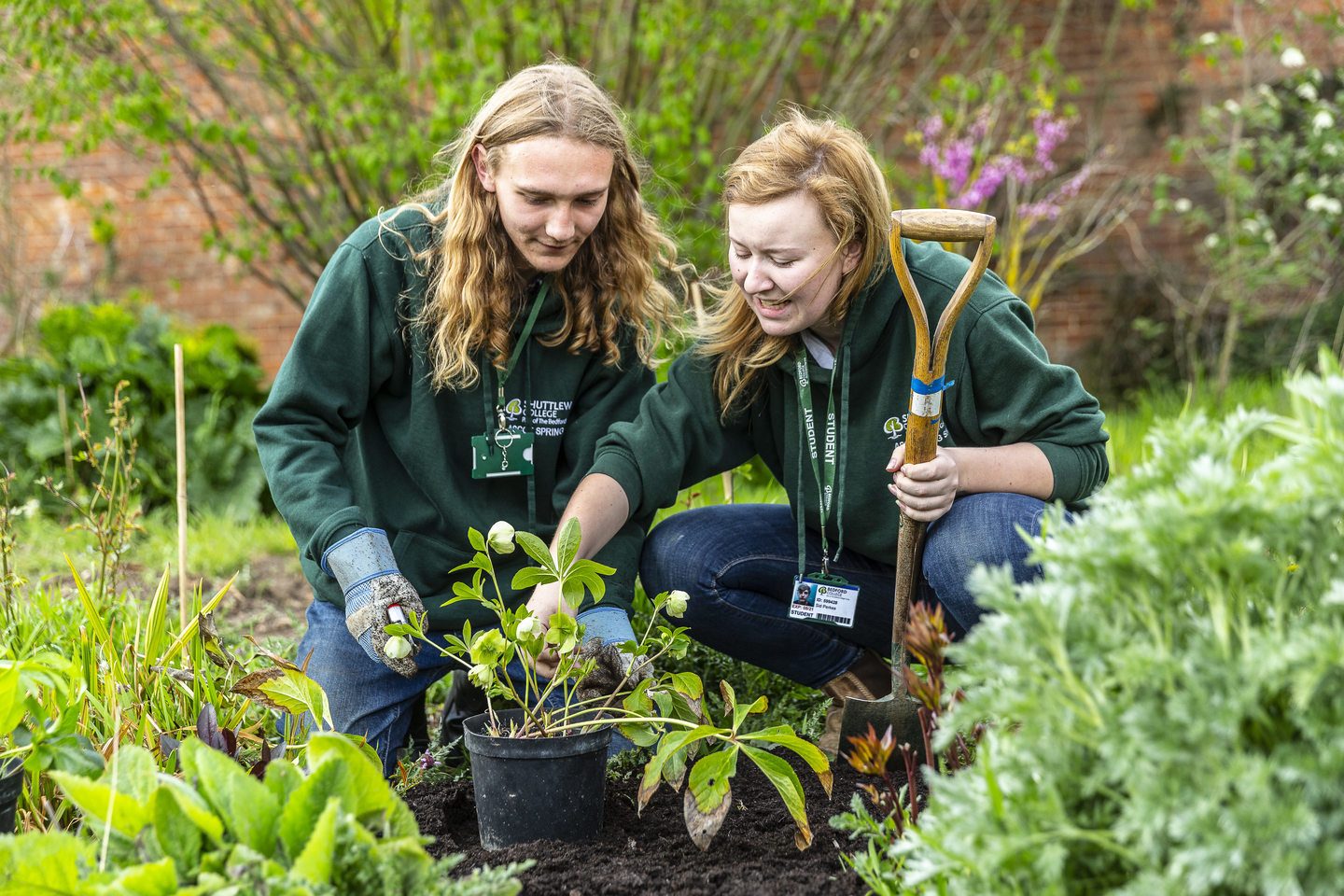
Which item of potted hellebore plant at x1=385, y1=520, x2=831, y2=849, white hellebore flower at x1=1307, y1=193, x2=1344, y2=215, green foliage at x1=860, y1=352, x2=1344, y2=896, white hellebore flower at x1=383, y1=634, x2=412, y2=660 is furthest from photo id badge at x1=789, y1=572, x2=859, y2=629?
white hellebore flower at x1=1307, y1=193, x2=1344, y2=215

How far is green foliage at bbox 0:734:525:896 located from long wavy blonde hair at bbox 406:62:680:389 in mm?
1132

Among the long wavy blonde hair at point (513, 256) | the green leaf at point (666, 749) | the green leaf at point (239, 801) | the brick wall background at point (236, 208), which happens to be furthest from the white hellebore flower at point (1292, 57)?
the green leaf at point (239, 801)

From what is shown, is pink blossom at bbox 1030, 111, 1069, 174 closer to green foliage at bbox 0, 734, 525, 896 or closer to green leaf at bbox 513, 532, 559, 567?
green leaf at bbox 513, 532, 559, 567

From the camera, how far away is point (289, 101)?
5.04 metres

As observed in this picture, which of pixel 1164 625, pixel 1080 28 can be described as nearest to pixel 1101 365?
pixel 1080 28

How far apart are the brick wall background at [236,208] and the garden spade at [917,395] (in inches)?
205

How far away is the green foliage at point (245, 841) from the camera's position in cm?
112

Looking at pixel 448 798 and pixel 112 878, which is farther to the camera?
pixel 448 798

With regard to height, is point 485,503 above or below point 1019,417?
below

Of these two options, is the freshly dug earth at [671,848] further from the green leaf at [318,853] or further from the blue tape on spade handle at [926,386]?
the blue tape on spade handle at [926,386]

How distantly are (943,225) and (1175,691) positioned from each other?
100 cm

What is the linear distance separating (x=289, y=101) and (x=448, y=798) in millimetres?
3907

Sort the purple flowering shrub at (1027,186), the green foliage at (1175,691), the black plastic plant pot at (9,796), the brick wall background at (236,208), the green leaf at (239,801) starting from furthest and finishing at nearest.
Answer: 1. the brick wall background at (236,208)
2. the purple flowering shrub at (1027,186)
3. the black plastic plant pot at (9,796)
4. the green leaf at (239,801)
5. the green foliage at (1175,691)

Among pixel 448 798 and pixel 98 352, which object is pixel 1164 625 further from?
pixel 98 352
